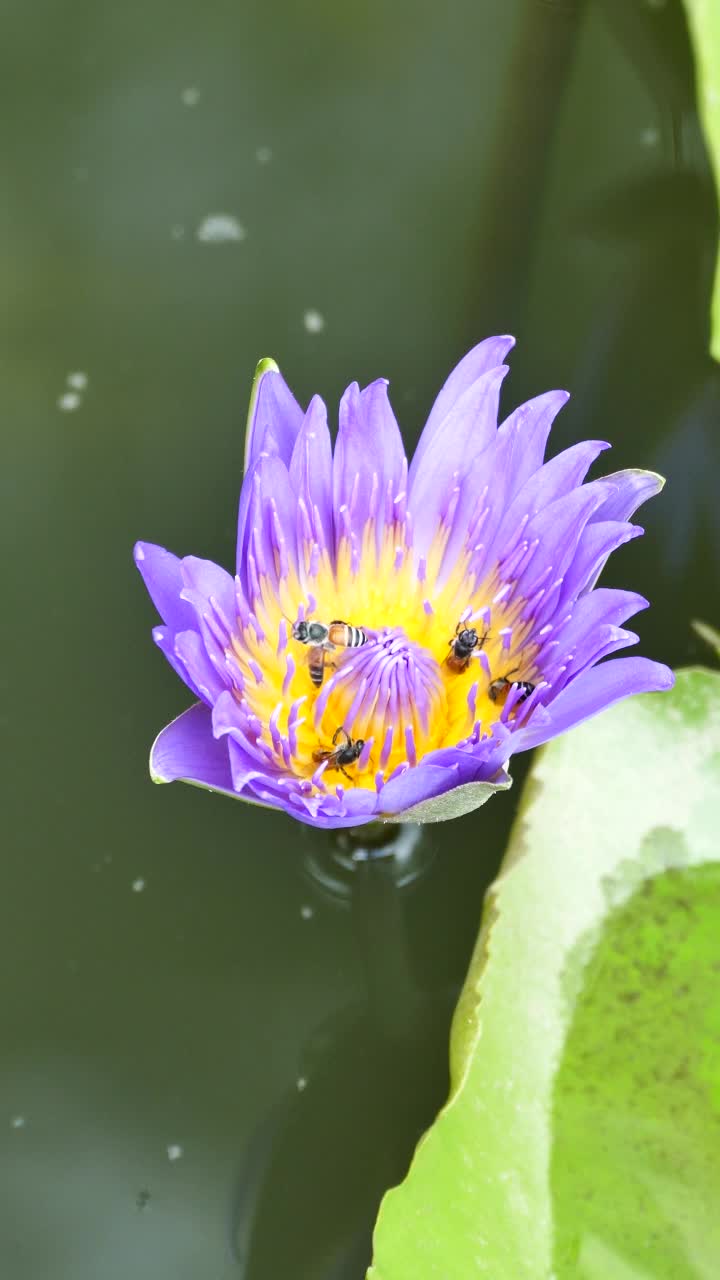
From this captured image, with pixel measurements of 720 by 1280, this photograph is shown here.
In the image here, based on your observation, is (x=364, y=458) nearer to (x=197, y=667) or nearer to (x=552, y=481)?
(x=552, y=481)

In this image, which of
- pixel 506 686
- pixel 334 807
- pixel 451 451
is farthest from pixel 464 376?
pixel 334 807

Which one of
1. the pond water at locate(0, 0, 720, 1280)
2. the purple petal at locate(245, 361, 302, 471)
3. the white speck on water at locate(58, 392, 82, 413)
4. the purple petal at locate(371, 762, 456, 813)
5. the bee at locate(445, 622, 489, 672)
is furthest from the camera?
the white speck on water at locate(58, 392, 82, 413)

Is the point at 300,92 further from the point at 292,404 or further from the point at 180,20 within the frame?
the point at 292,404

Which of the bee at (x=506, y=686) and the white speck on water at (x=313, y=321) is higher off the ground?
Answer: the white speck on water at (x=313, y=321)

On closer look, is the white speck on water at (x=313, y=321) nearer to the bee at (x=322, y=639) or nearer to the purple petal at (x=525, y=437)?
the purple petal at (x=525, y=437)

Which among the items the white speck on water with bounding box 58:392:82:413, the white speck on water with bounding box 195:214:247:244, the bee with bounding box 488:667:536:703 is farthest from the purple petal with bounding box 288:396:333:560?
the white speck on water with bounding box 195:214:247:244

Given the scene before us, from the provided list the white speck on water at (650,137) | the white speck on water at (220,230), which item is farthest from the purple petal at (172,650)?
the white speck on water at (650,137)

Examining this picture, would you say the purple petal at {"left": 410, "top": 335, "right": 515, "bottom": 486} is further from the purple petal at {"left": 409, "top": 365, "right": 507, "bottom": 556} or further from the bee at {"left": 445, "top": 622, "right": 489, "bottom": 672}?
the bee at {"left": 445, "top": 622, "right": 489, "bottom": 672}
